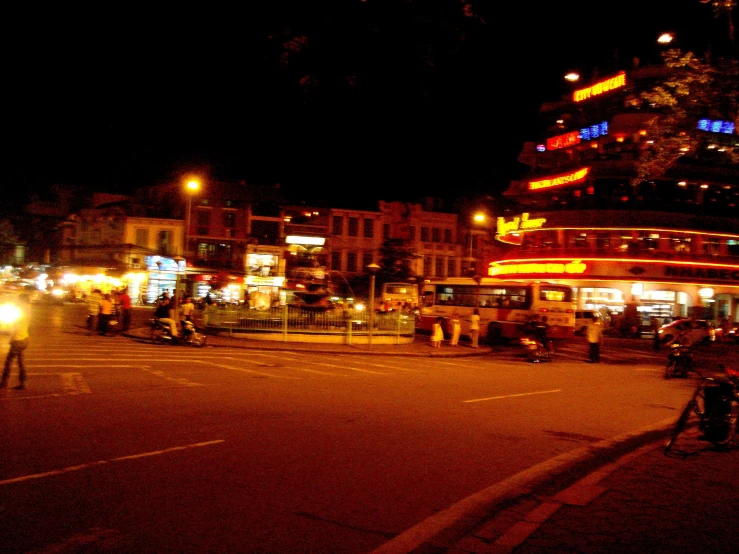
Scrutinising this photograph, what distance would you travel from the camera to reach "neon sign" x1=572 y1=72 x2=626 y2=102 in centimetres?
5531

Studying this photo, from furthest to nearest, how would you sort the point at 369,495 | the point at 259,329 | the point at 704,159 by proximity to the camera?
the point at 704,159 → the point at 259,329 → the point at 369,495

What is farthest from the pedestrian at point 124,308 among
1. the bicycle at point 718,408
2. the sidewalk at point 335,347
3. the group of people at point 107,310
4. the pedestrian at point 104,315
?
the bicycle at point 718,408

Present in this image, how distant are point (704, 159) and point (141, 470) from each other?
5690 centimetres

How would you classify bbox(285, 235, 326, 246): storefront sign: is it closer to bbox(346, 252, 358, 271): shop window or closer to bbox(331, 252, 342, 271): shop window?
bbox(331, 252, 342, 271): shop window

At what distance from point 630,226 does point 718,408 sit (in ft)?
151

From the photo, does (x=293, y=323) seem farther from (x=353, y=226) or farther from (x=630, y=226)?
(x=353, y=226)

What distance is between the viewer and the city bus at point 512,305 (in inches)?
1387

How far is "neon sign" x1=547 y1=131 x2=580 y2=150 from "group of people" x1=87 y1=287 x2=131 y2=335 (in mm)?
43780

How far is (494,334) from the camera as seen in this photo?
118 ft

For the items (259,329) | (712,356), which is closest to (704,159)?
(712,356)

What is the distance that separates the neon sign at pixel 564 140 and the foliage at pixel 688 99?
45.4 metres

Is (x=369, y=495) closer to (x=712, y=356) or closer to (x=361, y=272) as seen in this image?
(x=712, y=356)

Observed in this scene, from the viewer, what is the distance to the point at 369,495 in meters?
6.81

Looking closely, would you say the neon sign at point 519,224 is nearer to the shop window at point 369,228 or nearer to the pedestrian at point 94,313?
the shop window at point 369,228
